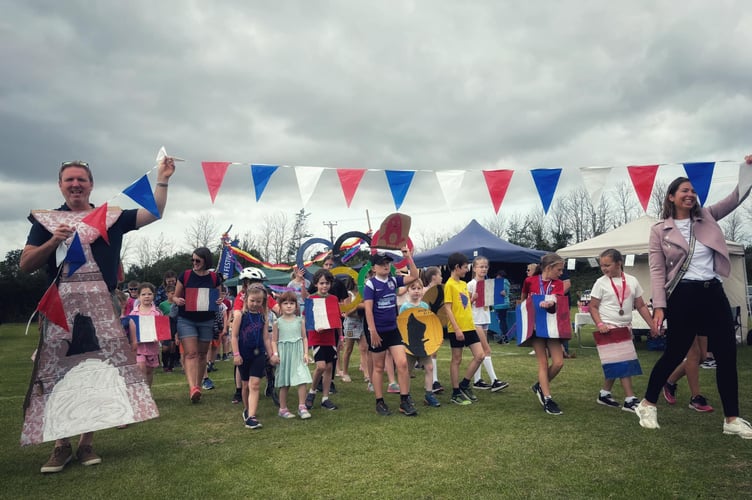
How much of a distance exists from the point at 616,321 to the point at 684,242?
135 cm

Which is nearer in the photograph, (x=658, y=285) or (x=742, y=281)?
(x=658, y=285)

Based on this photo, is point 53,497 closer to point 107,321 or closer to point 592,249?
point 107,321

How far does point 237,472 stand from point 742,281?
13.8 meters

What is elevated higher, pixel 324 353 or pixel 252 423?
pixel 324 353

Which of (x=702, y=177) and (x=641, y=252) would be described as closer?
(x=702, y=177)

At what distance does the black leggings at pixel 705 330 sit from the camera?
4.20 metres

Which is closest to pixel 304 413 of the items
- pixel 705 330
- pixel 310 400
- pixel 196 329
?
pixel 310 400

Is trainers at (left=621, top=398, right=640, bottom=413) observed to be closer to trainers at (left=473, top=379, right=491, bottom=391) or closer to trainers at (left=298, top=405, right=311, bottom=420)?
trainers at (left=473, top=379, right=491, bottom=391)

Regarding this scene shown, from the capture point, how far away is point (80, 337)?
3.92 meters

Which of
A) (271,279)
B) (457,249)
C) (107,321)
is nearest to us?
(107,321)

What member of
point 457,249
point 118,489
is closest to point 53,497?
point 118,489

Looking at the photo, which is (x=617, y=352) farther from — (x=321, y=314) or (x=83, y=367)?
(x=83, y=367)

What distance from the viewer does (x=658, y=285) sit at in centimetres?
453

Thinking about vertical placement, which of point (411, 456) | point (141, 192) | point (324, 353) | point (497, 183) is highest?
point (497, 183)
